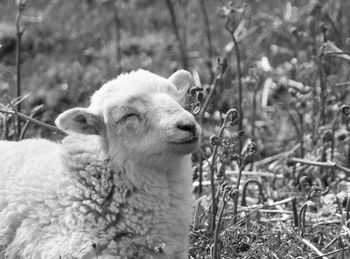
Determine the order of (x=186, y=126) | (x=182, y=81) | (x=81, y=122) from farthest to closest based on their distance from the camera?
1. (x=182, y=81)
2. (x=81, y=122)
3. (x=186, y=126)

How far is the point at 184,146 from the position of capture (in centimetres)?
428

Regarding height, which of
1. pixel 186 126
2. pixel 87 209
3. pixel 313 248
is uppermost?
pixel 186 126

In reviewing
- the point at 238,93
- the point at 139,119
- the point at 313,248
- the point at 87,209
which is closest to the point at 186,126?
the point at 139,119

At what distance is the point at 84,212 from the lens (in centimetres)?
439

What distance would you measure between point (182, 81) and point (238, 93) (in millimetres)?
1830

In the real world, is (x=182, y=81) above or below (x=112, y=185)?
above

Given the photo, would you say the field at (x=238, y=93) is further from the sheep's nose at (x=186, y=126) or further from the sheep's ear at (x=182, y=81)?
the sheep's nose at (x=186, y=126)

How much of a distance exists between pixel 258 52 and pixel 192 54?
0.69 m

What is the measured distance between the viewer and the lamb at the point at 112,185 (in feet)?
14.2

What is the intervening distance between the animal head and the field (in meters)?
0.34

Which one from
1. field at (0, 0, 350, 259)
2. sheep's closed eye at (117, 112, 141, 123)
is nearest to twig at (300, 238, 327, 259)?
field at (0, 0, 350, 259)

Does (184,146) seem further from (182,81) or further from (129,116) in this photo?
(182,81)

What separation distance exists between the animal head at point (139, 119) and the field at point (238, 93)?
0.34 m

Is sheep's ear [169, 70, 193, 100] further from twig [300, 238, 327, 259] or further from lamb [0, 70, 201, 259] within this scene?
twig [300, 238, 327, 259]
